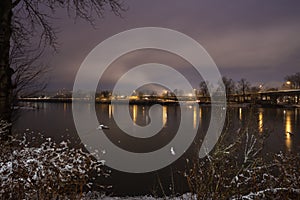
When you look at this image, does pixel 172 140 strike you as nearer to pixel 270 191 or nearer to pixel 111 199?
pixel 111 199

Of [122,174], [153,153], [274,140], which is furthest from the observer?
[274,140]

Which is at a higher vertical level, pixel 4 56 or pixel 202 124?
pixel 4 56

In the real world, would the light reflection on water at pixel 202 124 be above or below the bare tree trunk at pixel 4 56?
below

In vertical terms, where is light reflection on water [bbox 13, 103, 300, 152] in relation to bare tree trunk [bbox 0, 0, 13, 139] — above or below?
below

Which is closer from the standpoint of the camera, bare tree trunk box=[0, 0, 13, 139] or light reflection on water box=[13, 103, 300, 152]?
bare tree trunk box=[0, 0, 13, 139]

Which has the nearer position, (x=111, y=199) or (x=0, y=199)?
(x=0, y=199)

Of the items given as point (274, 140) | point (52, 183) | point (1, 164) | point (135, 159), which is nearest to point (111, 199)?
point (52, 183)

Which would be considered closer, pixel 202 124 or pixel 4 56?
pixel 4 56

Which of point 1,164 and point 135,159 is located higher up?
point 1,164

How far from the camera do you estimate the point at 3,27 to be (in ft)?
23.9

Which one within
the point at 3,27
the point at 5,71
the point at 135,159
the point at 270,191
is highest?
the point at 3,27

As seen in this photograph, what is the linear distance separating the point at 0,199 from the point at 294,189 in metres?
5.45

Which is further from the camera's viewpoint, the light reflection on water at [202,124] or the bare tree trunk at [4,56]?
the light reflection on water at [202,124]

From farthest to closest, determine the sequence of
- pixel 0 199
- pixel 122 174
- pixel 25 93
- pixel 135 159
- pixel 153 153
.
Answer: pixel 153 153 → pixel 135 159 → pixel 122 174 → pixel 25 93 → pixel 0 199
